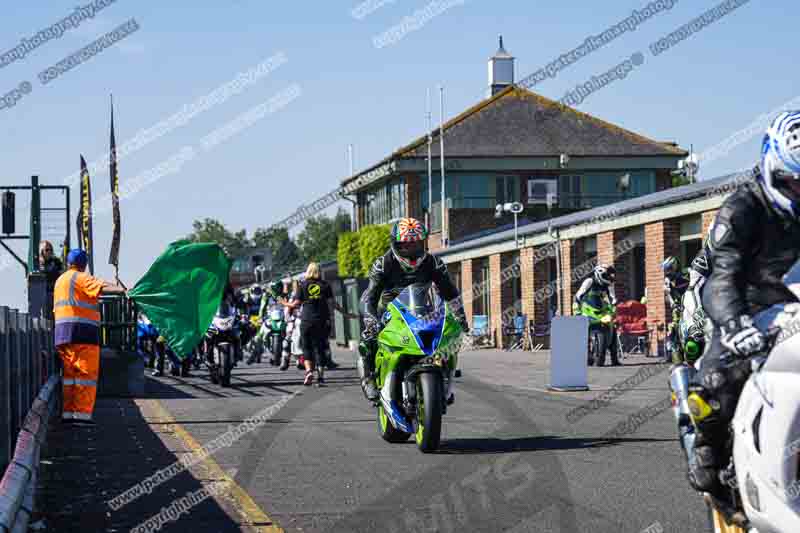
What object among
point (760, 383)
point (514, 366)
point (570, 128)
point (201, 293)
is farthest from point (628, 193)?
point (760, 383)

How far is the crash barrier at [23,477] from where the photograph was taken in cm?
589

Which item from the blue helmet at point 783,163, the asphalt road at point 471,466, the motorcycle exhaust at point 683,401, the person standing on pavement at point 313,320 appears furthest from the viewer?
the person standing on pavement at point 313,320

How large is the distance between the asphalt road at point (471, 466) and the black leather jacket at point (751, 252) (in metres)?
2.14

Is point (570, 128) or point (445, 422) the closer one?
point (445, 422)

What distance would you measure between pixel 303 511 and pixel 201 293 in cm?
1207

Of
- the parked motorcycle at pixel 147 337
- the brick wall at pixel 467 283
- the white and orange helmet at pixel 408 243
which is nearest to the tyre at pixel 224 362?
the parked motorcycle at pixel 147 337

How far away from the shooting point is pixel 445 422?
1302 cm

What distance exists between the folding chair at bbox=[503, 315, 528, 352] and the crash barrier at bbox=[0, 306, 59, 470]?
80.6ft

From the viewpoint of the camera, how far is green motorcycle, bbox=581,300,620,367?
2553cm

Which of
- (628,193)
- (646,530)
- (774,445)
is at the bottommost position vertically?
(646,530)

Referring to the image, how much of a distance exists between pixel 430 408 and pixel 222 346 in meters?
10.3

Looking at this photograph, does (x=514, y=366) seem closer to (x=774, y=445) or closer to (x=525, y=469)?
(x=525, y=469)

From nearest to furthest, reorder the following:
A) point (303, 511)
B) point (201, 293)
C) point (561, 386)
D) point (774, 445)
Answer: point (774, 445), point (303, 511), point (561, 386), point (201, 293)

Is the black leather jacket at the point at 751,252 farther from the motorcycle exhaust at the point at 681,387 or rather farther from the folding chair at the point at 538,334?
the folding chair at the point at 538,334
